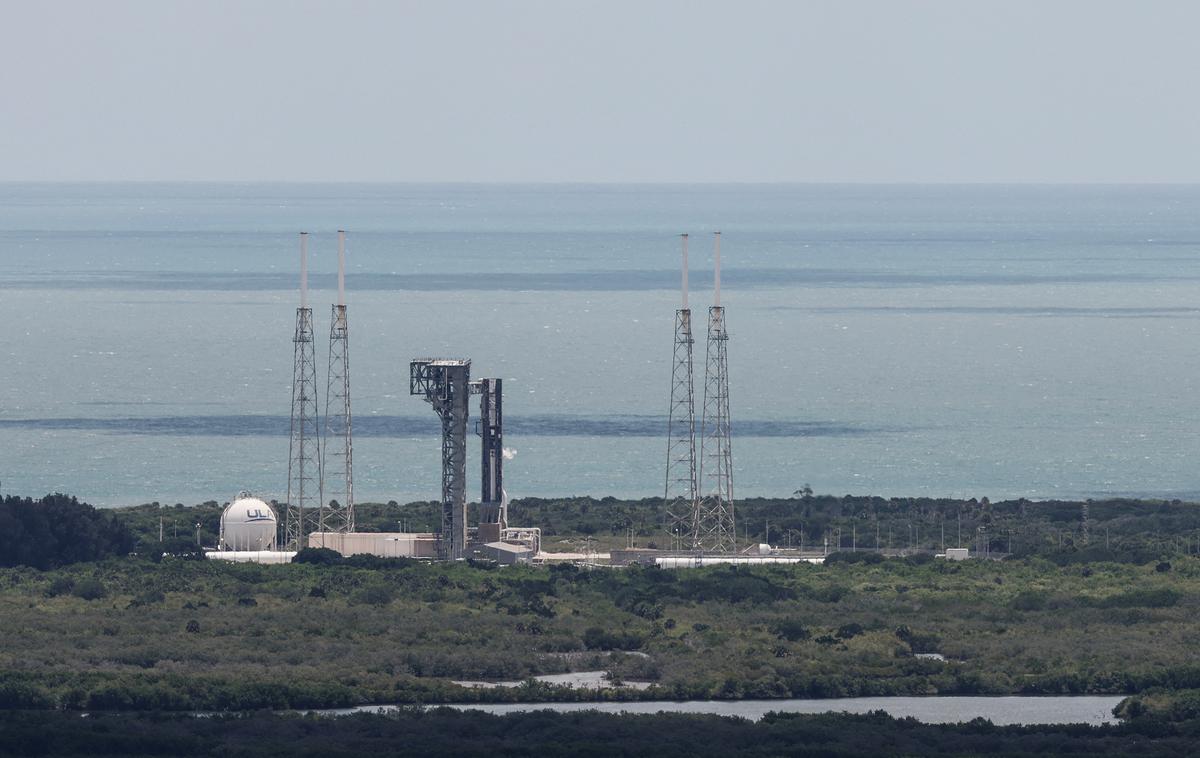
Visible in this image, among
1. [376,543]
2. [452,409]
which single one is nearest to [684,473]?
[376,543]

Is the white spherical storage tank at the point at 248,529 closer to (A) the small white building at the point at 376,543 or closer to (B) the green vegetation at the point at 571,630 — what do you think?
(A) the small white building at the point at 376,543

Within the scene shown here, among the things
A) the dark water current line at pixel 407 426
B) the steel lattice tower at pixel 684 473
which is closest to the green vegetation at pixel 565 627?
the steel lattice tower at pixel 684 473

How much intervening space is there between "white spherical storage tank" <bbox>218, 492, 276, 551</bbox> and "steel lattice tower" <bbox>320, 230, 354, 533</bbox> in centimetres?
189

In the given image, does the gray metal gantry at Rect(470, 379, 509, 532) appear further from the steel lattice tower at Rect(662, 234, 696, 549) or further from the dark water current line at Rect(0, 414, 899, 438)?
the dark water current line at Rect(0, 414, 899, 438)

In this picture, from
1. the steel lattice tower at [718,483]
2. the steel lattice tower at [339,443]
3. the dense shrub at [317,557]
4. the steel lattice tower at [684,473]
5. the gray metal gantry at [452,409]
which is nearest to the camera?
the gray metal gantry at [452,409]

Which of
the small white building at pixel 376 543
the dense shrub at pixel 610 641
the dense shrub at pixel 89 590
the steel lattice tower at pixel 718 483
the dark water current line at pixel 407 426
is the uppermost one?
the dark water current line at pixel 407 426

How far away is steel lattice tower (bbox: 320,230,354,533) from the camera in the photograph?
251ft

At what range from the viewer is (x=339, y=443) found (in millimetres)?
118562

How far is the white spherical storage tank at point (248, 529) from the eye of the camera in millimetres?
77938

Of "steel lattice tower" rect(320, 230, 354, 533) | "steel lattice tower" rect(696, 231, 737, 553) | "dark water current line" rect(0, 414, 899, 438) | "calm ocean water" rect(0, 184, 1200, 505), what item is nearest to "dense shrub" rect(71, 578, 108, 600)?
"steel lattice tower" rect(320, 230, 354, 533)

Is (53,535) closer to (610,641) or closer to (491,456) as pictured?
(491,456)

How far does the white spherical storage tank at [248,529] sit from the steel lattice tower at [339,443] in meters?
1.89

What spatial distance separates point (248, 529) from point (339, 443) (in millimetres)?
40753

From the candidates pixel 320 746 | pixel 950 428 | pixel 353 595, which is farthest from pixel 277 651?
pixel 950 428
